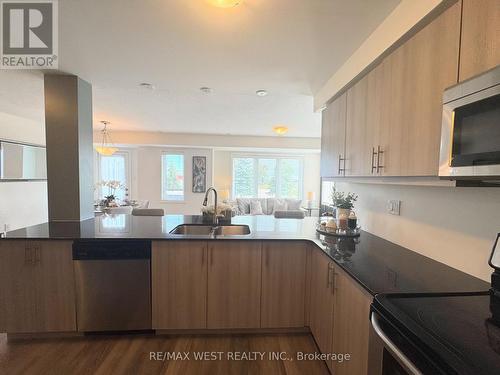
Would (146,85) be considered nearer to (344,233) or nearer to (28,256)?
(28,256)

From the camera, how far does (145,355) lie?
1.94 m

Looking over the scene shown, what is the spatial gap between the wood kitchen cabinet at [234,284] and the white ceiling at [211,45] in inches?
61.5

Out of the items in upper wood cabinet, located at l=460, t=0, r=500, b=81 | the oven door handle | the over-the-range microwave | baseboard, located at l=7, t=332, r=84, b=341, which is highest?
upper wood cabinet, located at l=460, t=0, r=500, b=81

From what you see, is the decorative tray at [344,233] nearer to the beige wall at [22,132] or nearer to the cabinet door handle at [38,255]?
the cabinet door handle at [38,255]

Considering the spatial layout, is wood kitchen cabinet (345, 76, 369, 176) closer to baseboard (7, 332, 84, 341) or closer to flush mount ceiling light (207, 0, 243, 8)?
flush mount ceiling light (207, 0, 243, 8)

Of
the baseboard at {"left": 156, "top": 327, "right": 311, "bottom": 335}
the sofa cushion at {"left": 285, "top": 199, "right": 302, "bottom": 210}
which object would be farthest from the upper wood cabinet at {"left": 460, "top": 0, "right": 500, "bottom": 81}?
the sofa cushion at {"left": 285, "top": 199, "right": 302, "bottom": 210}

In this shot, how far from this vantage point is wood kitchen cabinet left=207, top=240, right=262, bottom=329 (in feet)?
6.86

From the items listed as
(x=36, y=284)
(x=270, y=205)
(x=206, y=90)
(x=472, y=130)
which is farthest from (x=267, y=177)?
(x=472, y=130)

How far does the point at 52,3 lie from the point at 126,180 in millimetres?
6400

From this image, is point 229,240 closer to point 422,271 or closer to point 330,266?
point 330,266

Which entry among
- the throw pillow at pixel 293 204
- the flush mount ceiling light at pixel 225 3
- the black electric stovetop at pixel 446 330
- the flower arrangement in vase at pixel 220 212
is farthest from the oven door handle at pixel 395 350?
the throw pillow at pixel 293 204

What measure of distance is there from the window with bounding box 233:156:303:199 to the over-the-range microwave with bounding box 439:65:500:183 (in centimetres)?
680

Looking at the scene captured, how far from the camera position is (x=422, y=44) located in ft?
4.24

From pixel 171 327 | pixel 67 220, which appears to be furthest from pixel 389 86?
pixel 67 220
